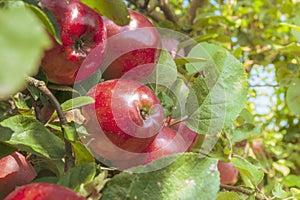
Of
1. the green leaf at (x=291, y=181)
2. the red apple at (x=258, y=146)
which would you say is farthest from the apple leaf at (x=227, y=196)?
the red apple at (x=258, y=146)

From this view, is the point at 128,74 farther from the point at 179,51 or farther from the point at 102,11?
the point at 179,51

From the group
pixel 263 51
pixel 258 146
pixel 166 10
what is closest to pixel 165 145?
pixel 166 10

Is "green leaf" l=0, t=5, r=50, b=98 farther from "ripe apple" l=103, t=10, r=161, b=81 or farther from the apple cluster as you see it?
"ripe apple" l=103, t=10, r=161, b=81

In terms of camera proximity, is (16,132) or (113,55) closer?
(16,132)

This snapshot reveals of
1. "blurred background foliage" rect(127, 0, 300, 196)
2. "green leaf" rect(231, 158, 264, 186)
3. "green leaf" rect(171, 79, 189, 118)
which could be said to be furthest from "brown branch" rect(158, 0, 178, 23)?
"green leaf" rect(231, 158, 264, 186)

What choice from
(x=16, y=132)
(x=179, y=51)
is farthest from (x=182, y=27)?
(x=16, y=132)
